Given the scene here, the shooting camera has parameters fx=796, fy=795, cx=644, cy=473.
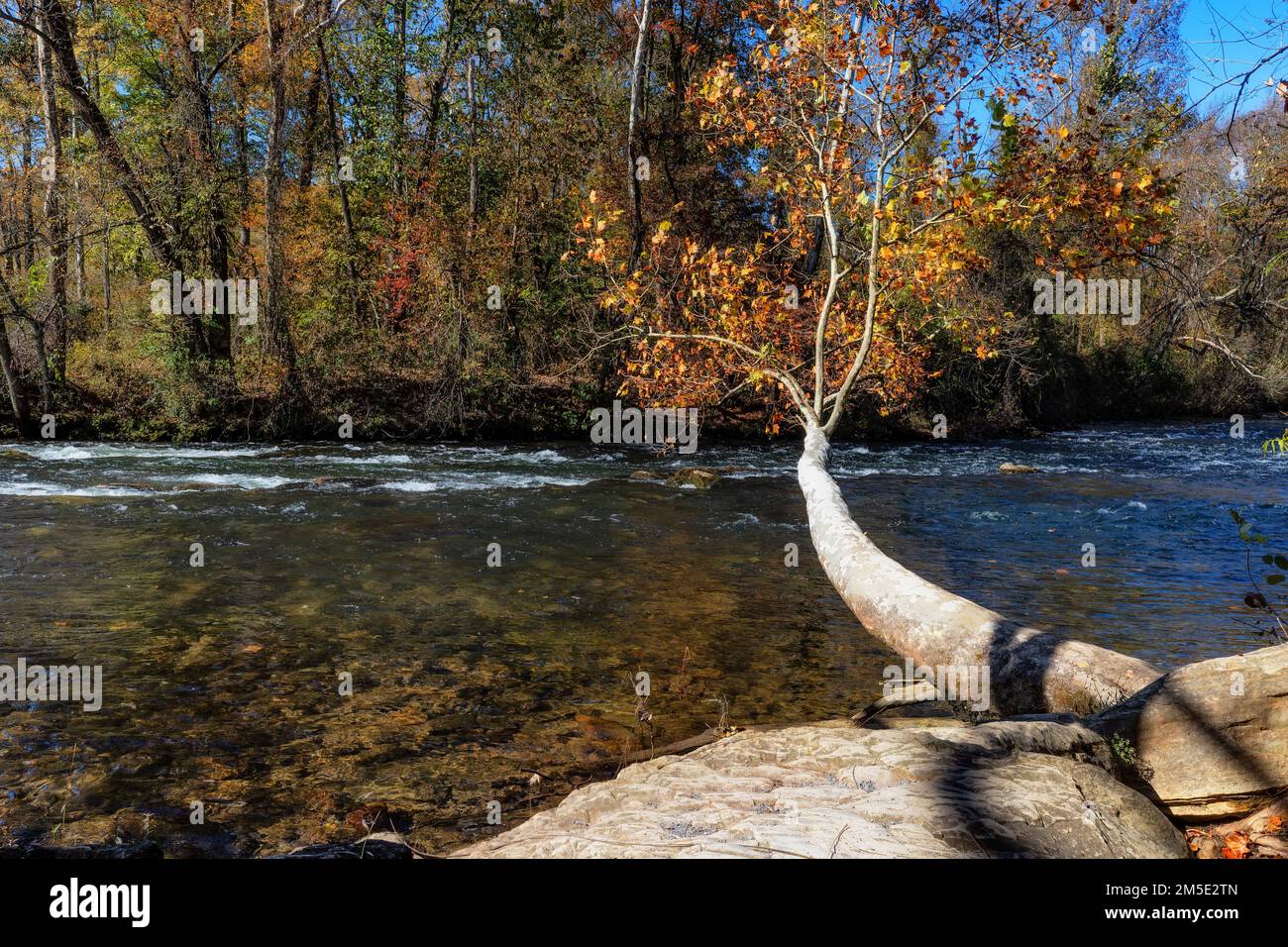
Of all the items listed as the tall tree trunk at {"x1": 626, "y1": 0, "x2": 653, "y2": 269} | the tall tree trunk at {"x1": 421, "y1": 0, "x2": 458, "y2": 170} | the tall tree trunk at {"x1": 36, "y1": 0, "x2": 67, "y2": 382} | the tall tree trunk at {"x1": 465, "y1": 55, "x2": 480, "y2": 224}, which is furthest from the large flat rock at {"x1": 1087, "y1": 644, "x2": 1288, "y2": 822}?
the tall tree trunk at {"x1": 421, "y1": 0, "x2": 458, "y2": 170}

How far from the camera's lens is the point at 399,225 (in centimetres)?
2764

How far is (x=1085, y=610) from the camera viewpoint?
8.82 meters

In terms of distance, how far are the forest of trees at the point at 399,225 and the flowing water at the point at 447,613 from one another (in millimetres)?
4795

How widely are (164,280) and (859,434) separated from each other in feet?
69.1

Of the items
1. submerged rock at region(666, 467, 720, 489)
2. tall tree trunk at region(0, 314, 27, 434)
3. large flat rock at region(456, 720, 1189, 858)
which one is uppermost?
tall tree trunk at region(0, 314, 27, 434)

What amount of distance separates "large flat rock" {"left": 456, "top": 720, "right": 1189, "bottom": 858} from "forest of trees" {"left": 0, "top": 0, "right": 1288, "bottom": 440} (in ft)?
50.3

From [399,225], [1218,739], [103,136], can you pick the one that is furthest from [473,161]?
[1218,739]

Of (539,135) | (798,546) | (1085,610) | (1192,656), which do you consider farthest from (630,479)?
(539,135)

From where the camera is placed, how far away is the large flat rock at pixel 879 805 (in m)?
2.61

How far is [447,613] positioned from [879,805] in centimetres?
649

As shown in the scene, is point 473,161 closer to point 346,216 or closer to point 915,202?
point 346,216

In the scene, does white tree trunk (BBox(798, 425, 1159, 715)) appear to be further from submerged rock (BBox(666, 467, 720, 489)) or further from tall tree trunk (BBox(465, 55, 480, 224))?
tall tree trunk (BBox(465, 55, 480, 224))

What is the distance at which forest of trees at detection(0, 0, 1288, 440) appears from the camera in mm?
21109

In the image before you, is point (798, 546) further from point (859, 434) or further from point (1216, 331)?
point (859, 434)
